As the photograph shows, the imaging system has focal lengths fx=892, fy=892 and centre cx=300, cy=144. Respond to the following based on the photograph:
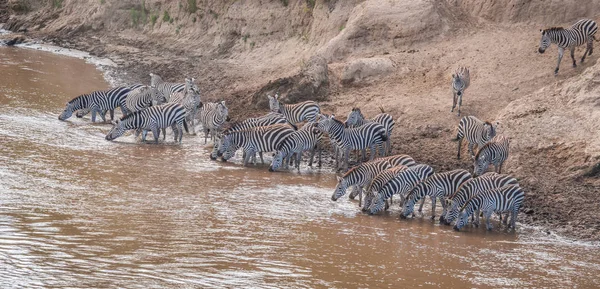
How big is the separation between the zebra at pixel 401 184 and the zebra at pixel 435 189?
12.3 inches

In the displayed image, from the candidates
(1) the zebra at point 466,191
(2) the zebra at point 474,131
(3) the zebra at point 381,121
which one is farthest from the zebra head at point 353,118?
(1) the zebra at point 466,191

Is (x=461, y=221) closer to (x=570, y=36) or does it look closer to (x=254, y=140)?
(x=254, y=140)

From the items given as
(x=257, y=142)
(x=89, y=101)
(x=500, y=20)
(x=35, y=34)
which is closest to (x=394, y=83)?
(x=500, y=20)

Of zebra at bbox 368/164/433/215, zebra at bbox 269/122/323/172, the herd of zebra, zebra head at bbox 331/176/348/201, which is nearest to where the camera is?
the herd of zebra

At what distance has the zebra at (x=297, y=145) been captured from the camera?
58.1ft

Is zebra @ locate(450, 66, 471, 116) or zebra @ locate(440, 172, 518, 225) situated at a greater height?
zebra @ locate(450, 66, 471, 116)

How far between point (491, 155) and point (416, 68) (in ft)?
21.5

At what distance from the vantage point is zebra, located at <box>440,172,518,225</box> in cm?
1434

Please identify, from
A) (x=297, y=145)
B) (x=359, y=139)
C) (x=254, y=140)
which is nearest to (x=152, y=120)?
(x=254, y=140)

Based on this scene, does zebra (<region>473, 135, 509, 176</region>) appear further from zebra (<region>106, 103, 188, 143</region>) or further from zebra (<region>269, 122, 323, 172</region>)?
zebra (<region>106, 103, 188, 143</region>)

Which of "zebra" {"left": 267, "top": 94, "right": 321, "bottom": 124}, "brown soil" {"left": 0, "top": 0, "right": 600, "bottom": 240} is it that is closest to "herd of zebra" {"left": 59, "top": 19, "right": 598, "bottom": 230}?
"zebra" {"left": 267, "top": 94, "right": 321, "bottom": 124}

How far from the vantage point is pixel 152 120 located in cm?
1992

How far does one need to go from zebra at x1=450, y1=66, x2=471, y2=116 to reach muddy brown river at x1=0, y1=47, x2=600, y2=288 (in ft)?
12.3

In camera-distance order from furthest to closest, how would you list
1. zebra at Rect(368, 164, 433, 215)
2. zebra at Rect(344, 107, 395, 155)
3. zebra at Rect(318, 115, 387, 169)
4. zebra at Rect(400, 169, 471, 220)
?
zebra at Rect(344, 107, 395, 155)
zebra at Rect(318, 115, 387, 169)
zebra at Rect(368, 164, 433, 215)
zebra at Rect(400, 169, 471, 220)
